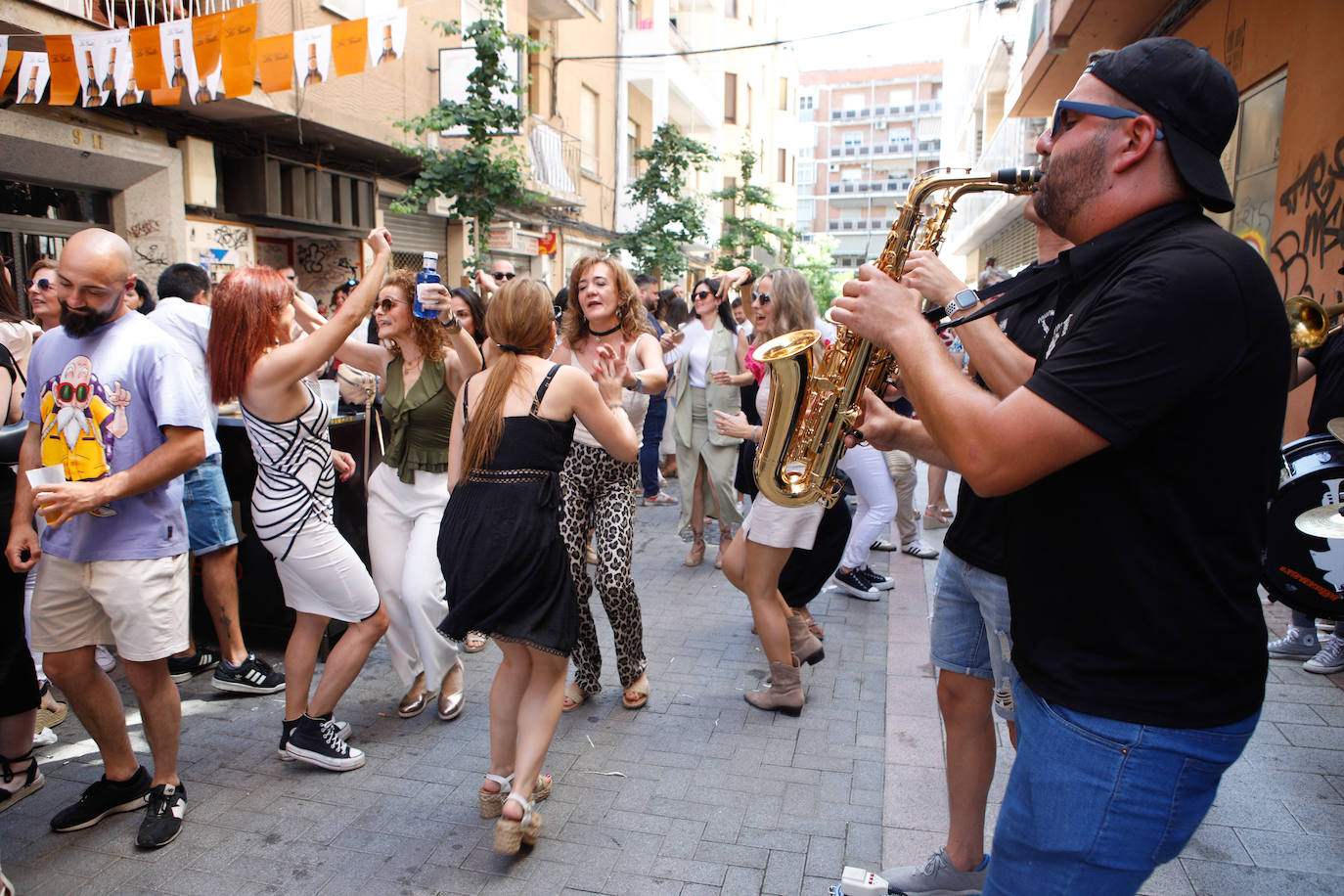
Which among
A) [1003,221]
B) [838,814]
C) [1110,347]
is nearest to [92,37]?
[838,814]

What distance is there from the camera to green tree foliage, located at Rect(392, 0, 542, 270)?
924 cm

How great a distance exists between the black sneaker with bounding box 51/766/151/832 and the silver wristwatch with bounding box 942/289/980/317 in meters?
3.28

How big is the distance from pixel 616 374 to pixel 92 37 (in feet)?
19.6

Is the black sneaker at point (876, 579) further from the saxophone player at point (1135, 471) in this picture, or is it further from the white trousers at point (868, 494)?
the saxophone player at point (1135, 471)

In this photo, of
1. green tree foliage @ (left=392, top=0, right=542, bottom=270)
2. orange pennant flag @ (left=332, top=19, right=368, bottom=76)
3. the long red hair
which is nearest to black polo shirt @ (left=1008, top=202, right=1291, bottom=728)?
the long red hair

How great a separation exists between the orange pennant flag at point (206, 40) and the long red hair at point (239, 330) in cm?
432

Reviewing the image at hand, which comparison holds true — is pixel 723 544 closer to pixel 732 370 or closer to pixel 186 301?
pixel 732 370

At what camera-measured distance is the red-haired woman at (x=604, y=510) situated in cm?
413

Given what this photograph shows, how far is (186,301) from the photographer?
5.58 meters

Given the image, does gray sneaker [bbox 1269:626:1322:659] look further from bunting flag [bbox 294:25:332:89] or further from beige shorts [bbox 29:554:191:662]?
bunting flag [bbox 294:25:332:89]

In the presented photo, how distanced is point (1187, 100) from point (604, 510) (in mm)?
3032

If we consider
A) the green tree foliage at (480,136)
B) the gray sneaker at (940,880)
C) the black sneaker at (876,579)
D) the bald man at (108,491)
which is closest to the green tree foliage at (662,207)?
the green tree foliage at (480,136)

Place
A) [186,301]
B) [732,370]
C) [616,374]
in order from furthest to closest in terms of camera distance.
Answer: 1. [732,370]
2. [186,301]
3. [616,374]

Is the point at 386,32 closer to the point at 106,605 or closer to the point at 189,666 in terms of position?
the point at 189,666
